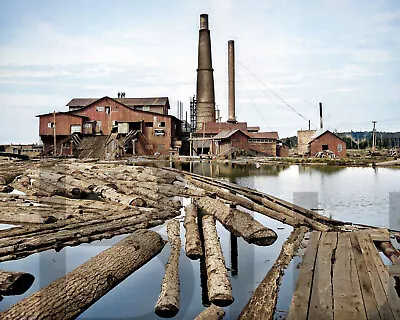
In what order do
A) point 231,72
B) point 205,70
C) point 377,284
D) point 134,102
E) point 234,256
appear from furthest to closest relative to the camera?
1. point 134,102
2. point 231,72
3. point 205,70
4. point 234,256
5. point 377,284

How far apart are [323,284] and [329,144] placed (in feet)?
166

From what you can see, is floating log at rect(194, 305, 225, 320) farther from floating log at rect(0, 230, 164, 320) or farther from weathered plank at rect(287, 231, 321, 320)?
floating log at rect(0, 230, 164, 320)

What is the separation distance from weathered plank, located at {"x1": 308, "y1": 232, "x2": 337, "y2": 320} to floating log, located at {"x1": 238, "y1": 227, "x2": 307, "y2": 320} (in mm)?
608

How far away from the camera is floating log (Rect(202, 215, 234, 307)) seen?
6070 millimetres

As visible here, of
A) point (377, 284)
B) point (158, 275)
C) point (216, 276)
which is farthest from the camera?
point (158, 275)

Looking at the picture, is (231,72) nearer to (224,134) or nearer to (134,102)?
(224,134)

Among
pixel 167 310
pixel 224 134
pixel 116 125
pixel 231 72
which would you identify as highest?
pixel 231 72

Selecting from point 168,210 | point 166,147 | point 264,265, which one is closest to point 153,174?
point 168,210

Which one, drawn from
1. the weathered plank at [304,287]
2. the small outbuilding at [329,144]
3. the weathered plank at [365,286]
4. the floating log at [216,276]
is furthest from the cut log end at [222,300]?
the small outbuilding at [329,144]

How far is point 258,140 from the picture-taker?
5997 cm

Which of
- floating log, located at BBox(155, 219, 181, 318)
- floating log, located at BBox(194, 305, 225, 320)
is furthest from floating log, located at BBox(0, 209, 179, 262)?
floating log, located at BBox(194, 305, 225, 320)

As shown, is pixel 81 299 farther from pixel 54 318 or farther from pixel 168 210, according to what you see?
pixel 168 210

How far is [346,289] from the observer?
5.60 metres

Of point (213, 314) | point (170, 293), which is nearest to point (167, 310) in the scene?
point (170, 293)
